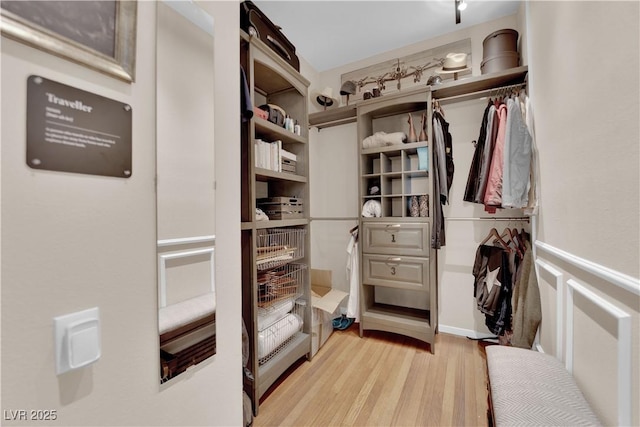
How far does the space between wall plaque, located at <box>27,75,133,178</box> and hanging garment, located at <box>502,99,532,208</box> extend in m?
2.04

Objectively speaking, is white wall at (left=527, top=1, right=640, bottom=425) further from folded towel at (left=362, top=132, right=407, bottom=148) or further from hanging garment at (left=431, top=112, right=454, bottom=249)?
folded towel at (left=362, top=132, right=407, bottom=148)

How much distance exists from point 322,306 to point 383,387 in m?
0.74

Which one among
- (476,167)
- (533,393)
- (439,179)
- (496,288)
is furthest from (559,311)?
(439,179)

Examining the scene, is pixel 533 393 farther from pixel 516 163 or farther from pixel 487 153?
pixel 487 153

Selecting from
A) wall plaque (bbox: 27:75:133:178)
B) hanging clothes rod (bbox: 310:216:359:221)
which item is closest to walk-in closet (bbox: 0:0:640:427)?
wall plaque (bbox: 27:75:133:178)

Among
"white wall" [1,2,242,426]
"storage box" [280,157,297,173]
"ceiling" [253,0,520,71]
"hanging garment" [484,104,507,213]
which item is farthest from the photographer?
"ceiling" [253,0,520,71]

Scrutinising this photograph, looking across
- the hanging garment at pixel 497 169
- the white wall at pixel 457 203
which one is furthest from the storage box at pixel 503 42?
the hanging garment at pixel 497 169

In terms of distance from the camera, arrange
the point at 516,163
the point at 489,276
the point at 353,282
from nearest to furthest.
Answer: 1. the point at 516,163
2. the point at 489,276
3. the point at 353,282

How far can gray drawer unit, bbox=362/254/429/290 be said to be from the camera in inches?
86.0

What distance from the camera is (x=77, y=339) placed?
47 centimetres

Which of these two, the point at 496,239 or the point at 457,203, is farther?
the point at 457,203

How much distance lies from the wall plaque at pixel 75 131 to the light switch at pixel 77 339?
28 cm

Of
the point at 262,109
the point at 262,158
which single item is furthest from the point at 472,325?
the point at 262,109

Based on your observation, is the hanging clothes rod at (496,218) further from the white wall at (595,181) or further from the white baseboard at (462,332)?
the white baseboard at (462,332)
